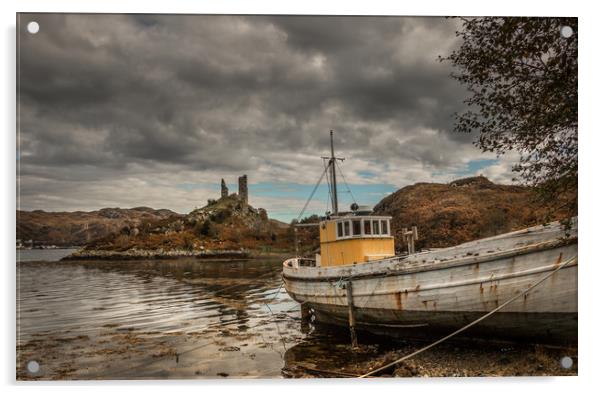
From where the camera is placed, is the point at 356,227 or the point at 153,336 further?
the point at 356,227

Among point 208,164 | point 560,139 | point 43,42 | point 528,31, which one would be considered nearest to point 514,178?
point 560,139

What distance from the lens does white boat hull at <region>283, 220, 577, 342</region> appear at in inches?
224

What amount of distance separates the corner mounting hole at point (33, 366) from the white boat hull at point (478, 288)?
5.23 m

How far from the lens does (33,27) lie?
20.7ft

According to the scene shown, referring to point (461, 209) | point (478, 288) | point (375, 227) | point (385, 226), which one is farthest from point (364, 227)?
point (461, 209)

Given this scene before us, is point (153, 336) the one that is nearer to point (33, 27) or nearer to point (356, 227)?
point (356, 227)

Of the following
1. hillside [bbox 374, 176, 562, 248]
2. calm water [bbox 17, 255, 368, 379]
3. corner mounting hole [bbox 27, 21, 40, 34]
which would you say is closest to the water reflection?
calm water [bbox 17, 255, 368, 379]

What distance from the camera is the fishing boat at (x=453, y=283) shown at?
18.7ft

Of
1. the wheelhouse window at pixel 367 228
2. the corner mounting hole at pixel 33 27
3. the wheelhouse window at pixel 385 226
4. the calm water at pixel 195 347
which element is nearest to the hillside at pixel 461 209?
the wheelhouse window at pixel 385 226

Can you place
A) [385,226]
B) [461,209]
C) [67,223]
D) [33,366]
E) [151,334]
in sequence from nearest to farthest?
[33,366], [151,334], [67,223], [385,226], [461,209]

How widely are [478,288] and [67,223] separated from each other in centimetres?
783

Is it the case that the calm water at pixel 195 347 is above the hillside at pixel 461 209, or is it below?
below

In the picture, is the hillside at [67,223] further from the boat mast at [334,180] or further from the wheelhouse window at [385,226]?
the wheelhouse window at [385,226]

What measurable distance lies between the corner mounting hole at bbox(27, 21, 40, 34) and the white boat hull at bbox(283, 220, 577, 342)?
6501 mm
